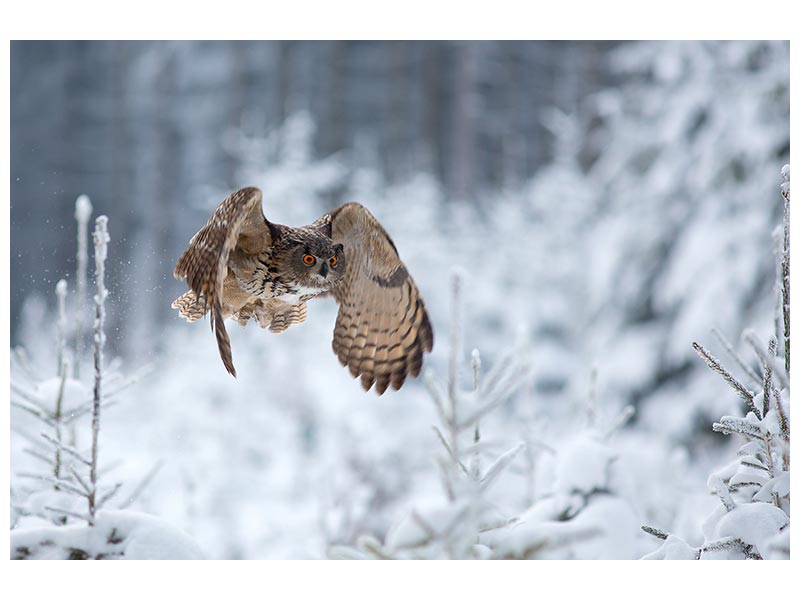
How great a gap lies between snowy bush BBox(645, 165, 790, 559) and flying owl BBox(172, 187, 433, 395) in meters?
→ 0.80

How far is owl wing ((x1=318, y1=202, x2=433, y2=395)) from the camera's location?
2.29 metres

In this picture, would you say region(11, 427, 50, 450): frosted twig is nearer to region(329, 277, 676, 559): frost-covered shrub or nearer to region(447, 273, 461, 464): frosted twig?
region(329, 277, 676, 559): frost-covered shrub

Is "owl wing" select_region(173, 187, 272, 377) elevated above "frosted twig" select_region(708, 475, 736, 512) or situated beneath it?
elevated above

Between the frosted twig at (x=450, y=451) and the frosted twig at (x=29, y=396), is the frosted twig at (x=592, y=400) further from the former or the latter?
the frosted twig at (x=29, y=396)

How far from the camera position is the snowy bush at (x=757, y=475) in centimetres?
178

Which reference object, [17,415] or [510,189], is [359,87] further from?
[17,415]

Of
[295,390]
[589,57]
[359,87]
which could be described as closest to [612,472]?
[295,390]

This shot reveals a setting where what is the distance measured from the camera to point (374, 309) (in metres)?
2.38

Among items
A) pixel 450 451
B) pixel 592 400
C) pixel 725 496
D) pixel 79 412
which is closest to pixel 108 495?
pixel 79 412

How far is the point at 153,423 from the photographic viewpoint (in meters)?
6.66

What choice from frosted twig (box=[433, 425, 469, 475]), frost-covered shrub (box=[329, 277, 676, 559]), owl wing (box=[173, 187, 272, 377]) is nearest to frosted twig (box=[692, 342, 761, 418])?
frost-covered shrub (box=[329, 277, 676, 559])

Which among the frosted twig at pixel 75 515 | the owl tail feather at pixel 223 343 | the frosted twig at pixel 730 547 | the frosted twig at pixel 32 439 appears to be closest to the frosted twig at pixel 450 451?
the owl tail feather at pixel 223 343

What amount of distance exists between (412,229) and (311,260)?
21.8ft

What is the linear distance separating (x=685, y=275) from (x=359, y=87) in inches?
354
